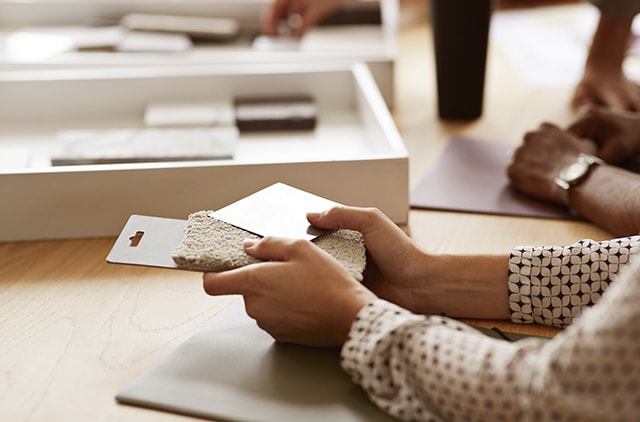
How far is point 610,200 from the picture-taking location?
1.14m

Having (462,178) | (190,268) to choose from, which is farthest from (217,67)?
(190,268)

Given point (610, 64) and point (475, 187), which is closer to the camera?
point (475, 187)

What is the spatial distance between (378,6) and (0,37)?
3.07 ft

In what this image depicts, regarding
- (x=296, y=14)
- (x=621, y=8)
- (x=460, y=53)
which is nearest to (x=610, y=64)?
(x=621, y=8)

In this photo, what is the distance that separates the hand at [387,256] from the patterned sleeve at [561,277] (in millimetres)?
107

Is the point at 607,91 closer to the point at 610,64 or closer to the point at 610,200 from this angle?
the point at 610,64

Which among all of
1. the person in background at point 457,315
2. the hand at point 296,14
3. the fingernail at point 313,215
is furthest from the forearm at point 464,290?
the hand at point 296,14

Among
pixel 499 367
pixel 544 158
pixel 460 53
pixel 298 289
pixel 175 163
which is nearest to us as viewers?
pixel 499 367

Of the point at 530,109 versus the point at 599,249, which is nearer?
the point at 599,249

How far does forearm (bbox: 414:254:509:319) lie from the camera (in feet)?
3.08

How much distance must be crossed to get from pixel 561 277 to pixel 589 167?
1.18ft

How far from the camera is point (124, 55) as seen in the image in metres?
1.79

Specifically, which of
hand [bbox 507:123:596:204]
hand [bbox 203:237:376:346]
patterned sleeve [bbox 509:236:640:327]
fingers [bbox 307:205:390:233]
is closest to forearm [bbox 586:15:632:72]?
hand [bbox 507:123:596:204]

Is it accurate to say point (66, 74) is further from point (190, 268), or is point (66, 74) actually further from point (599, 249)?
point (599, 249)
